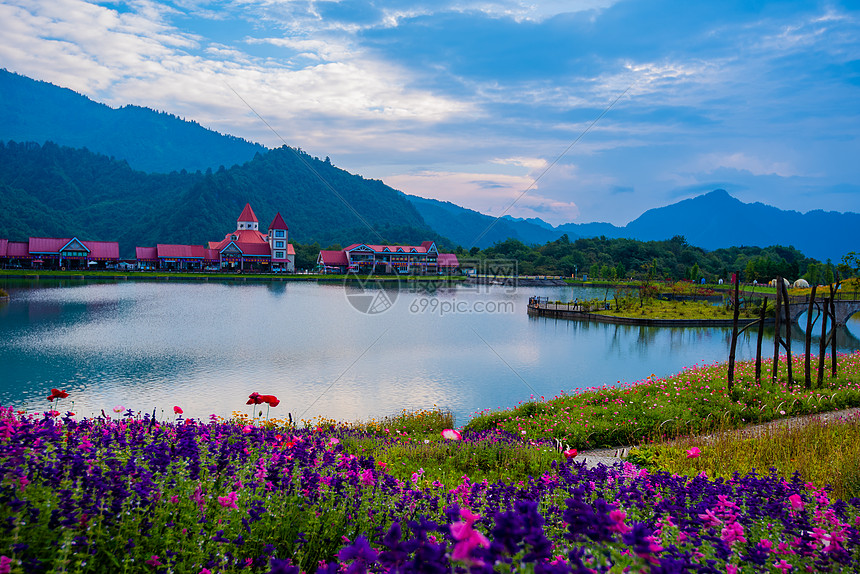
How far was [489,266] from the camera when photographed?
87.0m

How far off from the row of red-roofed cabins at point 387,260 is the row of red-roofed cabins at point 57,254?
29.7m

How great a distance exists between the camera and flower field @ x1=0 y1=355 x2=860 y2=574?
1.85m

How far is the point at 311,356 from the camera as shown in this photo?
18.3 metres

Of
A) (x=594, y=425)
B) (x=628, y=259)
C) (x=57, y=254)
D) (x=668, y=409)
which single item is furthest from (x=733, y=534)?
(x=628, y=259)

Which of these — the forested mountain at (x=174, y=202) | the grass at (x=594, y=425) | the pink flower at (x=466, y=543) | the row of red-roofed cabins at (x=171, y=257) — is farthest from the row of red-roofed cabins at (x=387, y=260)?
the pink flower at (x=466, y=543)

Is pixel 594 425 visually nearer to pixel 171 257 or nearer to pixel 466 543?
pixel 466 543

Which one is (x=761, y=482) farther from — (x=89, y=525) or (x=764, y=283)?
(x=764, y=283)

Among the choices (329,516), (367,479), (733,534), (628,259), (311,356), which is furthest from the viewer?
(628,259)

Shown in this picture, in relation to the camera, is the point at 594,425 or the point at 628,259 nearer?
the point at 594,425

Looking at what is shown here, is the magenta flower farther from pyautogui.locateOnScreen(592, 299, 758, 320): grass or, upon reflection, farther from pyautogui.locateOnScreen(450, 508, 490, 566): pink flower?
pyautogui.locateOnScreen(592, 299, 758, 320): grass

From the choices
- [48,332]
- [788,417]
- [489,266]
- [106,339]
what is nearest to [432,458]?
[788,417]

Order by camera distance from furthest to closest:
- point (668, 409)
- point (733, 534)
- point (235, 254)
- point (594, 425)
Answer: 1. point (235, 254)
2. point (668, 409)
3. point (594, 425)
4. point (733, 534)

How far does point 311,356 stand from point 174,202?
117 m

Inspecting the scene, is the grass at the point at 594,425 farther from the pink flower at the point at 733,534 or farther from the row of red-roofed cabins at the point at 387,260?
the row of red-roofed cabins at the point at 387,260
